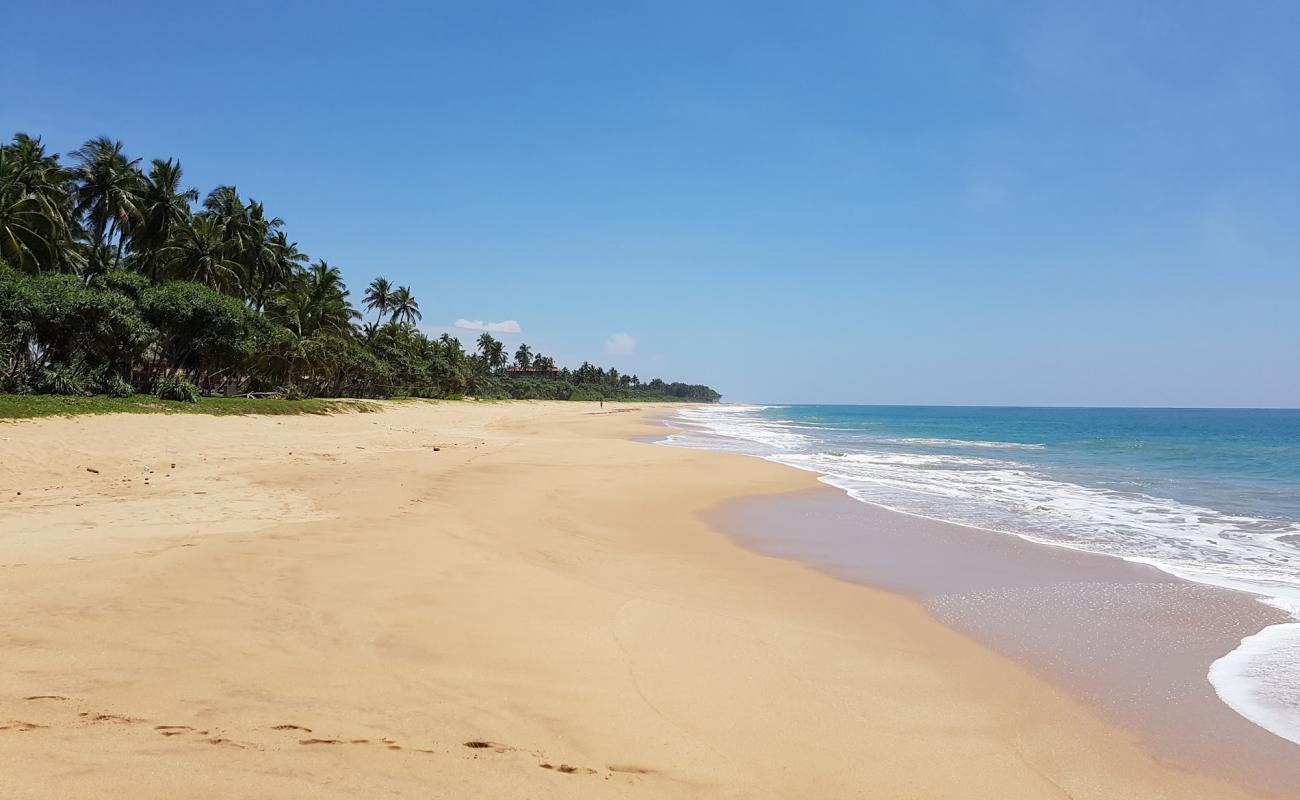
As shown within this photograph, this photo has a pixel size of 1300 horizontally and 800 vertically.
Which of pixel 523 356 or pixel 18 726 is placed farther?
pixel 523 356

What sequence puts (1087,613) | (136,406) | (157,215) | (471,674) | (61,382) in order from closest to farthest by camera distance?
(471,674) < (1087,613) < (136,406) < (61,382) < (157,215)

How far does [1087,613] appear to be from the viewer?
7.09 m

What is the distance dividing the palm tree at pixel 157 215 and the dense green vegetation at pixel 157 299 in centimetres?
9

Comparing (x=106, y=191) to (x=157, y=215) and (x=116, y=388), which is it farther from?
(x=116, y=388)

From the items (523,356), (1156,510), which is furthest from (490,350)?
(1156,510)

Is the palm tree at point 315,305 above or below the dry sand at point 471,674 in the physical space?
above

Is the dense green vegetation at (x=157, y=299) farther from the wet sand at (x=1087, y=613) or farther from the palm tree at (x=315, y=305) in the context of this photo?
the wet sand at (x=1087, y=613)

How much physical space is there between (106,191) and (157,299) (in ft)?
53.5

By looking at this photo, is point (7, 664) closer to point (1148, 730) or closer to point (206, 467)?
point (1148, 730)

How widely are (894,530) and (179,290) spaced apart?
36.3 metres

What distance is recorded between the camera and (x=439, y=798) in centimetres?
293

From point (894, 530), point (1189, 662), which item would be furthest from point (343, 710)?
point (894, 530)

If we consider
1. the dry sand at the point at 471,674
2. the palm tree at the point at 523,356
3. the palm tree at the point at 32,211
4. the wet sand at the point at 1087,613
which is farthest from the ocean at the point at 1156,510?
the palm tree at the point at 523,356

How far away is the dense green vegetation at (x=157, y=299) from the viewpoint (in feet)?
90.0
